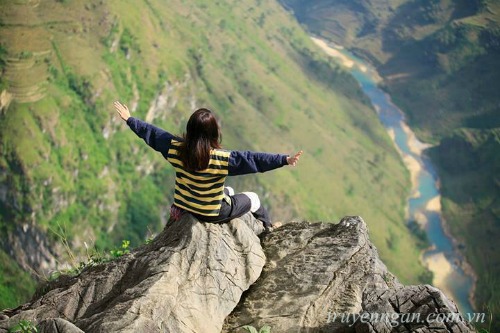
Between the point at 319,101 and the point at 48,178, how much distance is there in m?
112

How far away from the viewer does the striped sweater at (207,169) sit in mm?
9078

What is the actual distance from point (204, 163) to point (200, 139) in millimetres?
408

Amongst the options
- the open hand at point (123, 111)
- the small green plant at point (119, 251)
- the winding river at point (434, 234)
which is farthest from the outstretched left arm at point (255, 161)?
the winding river at point (434, 234)

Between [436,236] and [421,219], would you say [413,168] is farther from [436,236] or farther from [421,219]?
[436,236]

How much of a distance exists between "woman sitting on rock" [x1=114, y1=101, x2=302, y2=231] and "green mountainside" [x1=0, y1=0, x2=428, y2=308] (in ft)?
269

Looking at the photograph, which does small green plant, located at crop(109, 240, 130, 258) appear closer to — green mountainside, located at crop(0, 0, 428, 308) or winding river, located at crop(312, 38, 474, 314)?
green mountainside, located at crop(0, 0, 428, 308)

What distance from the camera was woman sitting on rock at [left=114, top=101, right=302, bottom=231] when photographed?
8.82m

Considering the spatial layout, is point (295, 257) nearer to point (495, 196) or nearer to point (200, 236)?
point (200, 236)

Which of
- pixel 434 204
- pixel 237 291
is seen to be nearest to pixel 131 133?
pixel 434 204

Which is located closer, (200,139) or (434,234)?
(200,139)

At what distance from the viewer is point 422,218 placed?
533 ft

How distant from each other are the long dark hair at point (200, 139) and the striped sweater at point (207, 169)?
0.18 meters

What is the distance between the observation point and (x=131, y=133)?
132750 millimetres

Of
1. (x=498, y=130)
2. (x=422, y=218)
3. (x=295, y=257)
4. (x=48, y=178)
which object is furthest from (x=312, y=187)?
(x=295, y=257)
